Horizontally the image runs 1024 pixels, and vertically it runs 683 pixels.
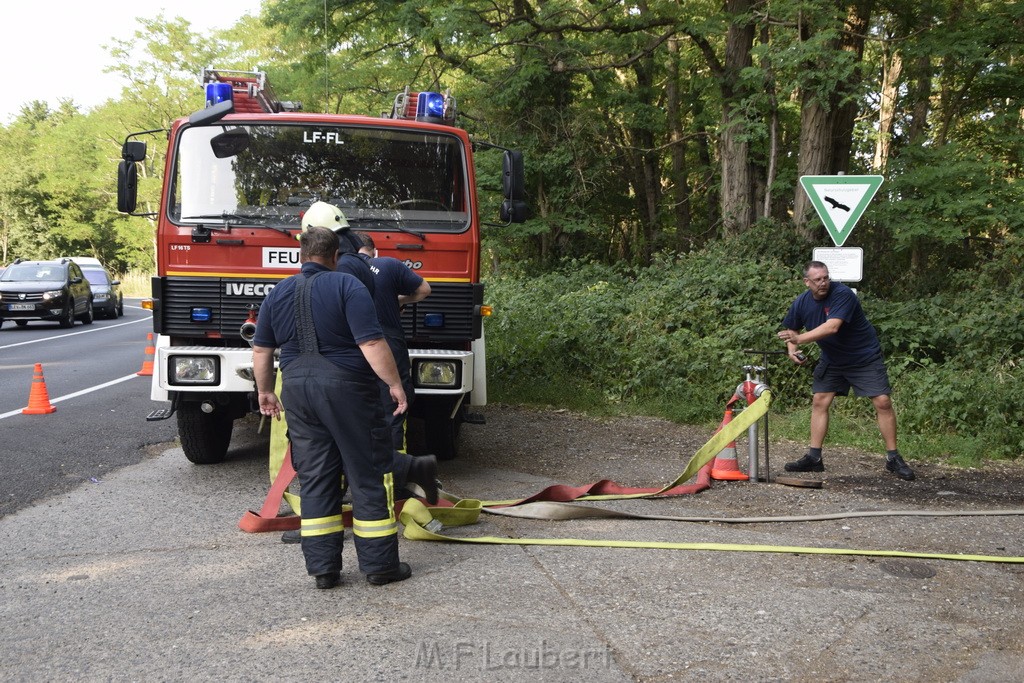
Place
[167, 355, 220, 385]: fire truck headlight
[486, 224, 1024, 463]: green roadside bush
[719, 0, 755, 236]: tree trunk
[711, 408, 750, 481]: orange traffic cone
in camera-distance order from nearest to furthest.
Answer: [167, 355, 220, 385]: fire truck headlight, [711, 408, 750, 481]: orange traffic cone, [486, 224, 1024, 463]: green roadside bush, [719, 0, 755, 236]: tree trunk

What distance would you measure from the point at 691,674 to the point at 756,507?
10.1 ft

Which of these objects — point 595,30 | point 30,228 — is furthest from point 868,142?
point 30,228

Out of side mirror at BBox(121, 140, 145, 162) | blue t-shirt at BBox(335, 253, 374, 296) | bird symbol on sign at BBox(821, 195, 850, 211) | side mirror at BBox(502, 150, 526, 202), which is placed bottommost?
blue t-shirt at BBox(335, 253, 374, 296)

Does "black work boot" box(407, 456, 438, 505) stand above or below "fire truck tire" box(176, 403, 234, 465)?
above

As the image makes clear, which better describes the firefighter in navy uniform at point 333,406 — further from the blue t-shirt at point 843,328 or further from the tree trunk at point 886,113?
the tree trunk at point 886,113

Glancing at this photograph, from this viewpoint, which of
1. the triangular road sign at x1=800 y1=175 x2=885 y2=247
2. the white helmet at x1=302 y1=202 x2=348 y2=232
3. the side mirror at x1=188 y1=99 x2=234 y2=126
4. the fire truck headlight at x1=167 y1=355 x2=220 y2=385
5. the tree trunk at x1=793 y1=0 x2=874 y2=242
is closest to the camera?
the white helmet at x1=302 y1=202 x2=348 y2=232

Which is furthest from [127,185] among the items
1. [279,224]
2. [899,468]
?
[899,468]

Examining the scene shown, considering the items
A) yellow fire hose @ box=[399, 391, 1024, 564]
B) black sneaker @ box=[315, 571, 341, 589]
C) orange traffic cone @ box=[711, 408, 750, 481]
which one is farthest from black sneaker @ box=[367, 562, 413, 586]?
orange traffic cone @ box=[711, 408, 750, 481]

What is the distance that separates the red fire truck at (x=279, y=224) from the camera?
6.87m

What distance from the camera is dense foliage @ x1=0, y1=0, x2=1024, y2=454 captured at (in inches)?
439

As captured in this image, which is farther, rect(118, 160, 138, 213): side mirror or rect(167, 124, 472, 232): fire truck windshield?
rect(118, 160, 138, 213): side mirror

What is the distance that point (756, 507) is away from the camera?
668cm

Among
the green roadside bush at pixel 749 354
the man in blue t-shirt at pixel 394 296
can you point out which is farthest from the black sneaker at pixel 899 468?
the man in blue t-shirt at pixel 394 296

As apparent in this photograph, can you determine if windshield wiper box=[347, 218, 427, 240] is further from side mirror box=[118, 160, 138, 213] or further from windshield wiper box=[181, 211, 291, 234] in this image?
side mirror box=[118, 160, 138, 213]
